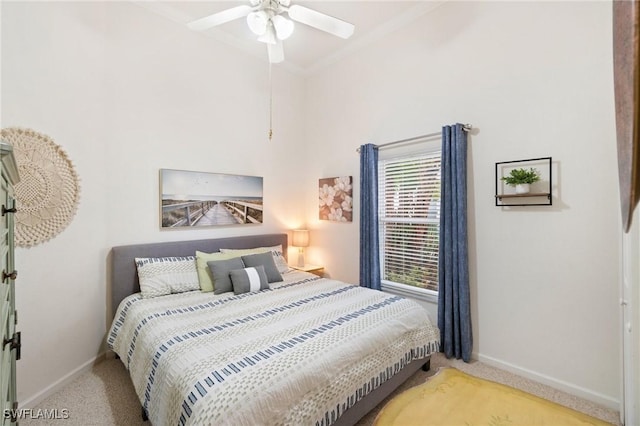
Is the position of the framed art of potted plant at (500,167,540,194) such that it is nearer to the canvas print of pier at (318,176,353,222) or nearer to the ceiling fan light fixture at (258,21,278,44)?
the canvas print of pier at (318,176,353,222)

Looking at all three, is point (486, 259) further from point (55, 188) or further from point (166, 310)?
point (55, 188)

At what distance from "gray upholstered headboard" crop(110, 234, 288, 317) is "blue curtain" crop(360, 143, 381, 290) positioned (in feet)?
4.60

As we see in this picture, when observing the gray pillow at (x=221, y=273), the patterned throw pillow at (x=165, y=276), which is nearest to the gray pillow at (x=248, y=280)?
the gray pillow at (x=221, y=273)

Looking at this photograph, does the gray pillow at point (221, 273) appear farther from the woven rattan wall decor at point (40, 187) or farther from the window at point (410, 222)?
the window at point (410, 222)

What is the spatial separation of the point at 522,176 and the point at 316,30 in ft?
8.57

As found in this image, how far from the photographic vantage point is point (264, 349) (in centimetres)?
166

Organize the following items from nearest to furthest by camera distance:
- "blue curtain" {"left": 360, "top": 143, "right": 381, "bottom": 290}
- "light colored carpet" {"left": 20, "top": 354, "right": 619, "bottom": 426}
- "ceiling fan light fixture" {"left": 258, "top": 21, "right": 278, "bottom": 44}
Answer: "light colored carpet" {"left": 20, "top": 354, "right": 619, "bottom": 426}
"ceiling fan light fixture" {"left": 258, "top": 21, "right": 278, "bottom": 44}
"blue curtain" {"left": 360, "top": 143, "right": 381, "bottom": 290}

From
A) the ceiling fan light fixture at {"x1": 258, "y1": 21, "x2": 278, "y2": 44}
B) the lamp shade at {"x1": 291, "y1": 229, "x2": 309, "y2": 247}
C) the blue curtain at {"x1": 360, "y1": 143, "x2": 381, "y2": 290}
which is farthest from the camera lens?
the lamp shade at {"x1": 291, "y1": 229, "x2": 309, "y2": 247}

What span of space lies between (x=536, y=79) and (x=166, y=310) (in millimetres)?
3395

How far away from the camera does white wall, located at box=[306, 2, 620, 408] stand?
2.11 meters

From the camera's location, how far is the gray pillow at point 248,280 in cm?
273

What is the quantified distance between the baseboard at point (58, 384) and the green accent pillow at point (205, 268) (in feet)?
3.45

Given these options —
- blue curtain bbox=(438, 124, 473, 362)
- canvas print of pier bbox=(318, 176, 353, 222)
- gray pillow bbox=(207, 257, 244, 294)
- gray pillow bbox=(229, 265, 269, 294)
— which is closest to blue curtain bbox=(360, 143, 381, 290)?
canvas print of pier bbox=(318, 176, 353, 222)

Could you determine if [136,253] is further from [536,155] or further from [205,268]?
[536,155]
